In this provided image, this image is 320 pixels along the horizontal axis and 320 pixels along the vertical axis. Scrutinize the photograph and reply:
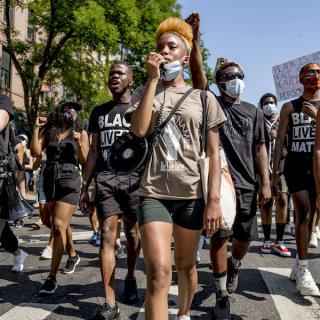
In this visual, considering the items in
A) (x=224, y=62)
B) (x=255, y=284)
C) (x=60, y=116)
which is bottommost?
(x=255, y=284)

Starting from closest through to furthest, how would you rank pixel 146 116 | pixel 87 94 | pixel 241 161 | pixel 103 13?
1. pixel 146 116
2. pixel 241 161
3. pixel 103 13
4. pixel 87 94

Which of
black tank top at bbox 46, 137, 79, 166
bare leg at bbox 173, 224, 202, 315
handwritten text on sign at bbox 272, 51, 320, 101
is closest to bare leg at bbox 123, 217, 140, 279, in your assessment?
bare leg at bbox 173, 224, 202, 315

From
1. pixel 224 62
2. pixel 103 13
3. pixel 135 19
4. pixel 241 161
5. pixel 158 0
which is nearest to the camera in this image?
pixel 241 161

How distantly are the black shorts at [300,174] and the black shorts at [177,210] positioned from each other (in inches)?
75.7

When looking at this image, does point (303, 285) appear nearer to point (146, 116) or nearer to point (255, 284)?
point (255, 284)

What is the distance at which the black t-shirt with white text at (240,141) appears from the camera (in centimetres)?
424

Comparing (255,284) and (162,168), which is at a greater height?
(162,168)

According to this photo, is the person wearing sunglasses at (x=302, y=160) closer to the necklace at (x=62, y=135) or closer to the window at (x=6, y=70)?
the necklace at (x=62, y=135)

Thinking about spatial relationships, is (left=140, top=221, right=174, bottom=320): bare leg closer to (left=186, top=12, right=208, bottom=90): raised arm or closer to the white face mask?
(left=186, top=12, right=208, bottom=90): raised arm

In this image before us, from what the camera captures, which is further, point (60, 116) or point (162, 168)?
point (60, 116)

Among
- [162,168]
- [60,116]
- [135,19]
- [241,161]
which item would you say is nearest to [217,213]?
[162,168]

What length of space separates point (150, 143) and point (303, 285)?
7.50 ft

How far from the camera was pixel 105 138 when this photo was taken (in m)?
4.45

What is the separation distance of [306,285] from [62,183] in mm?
2666
